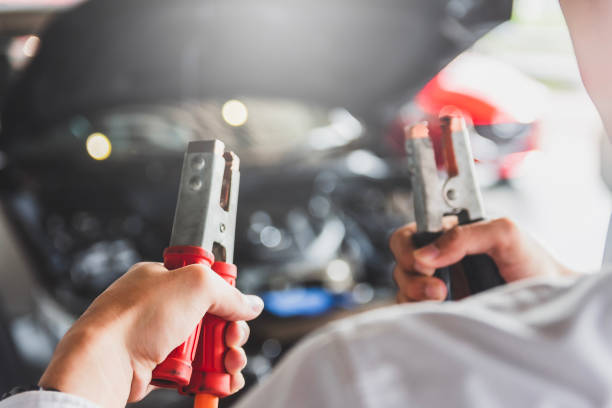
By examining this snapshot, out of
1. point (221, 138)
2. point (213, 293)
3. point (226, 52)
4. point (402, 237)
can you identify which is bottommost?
point (213, 293)

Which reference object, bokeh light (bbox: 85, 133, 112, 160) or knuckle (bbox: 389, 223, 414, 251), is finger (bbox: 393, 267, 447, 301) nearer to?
knuckle (bbox: 389, 223, 414, 251)

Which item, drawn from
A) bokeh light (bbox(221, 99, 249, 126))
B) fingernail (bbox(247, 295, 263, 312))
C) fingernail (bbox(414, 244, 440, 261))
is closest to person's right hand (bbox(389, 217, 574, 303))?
fingernail (bbox(414, 244, 440, 261))

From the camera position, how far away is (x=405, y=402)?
0.27 meters

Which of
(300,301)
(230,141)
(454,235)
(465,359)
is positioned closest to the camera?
(465,359)

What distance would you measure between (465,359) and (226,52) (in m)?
1.00

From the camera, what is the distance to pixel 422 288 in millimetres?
596

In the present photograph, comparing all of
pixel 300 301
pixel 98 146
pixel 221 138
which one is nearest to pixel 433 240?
pixel 300 301

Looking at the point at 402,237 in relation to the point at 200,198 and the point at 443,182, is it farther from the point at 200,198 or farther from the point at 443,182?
the point at 200,198

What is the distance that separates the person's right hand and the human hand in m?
0.22

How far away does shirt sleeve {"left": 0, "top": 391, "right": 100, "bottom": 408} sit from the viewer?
14.5 inches

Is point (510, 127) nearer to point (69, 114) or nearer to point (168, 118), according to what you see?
point (168, 118)

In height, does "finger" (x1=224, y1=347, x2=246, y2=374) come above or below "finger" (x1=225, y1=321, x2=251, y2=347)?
below

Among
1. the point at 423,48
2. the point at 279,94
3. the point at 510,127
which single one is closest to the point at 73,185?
the point at 279,94

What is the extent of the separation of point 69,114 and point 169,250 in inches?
31.7
